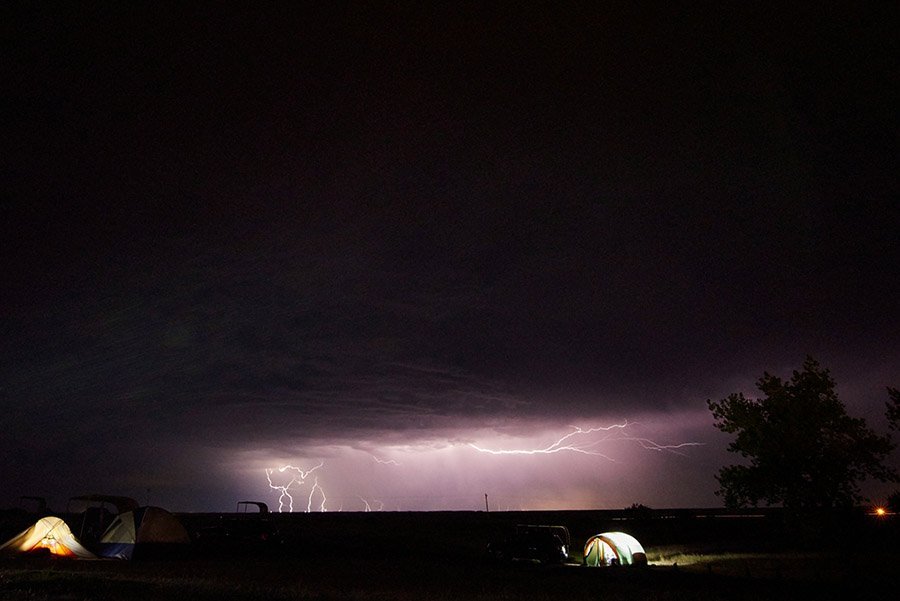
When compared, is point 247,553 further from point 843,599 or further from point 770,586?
point 843,599

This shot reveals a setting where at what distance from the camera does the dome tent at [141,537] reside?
26.0 metres

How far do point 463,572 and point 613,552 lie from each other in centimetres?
640

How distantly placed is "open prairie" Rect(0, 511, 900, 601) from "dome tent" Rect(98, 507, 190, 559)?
1.35m

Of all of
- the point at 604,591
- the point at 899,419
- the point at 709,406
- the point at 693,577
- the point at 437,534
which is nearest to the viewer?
the point at 604,591

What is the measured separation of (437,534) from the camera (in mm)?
50656

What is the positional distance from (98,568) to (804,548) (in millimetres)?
34727

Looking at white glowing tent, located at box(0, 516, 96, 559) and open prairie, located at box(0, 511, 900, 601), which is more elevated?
white glowing tent, located at box(0, 516, 96, 559)

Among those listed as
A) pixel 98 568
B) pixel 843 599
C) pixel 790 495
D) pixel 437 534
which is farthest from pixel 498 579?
pixel 437 534

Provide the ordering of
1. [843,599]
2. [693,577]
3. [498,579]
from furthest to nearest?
[498,579], [693,577], [843,599]

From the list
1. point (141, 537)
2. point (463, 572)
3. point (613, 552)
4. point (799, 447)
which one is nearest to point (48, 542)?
point (141, 537)

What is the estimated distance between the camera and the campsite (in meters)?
16.4

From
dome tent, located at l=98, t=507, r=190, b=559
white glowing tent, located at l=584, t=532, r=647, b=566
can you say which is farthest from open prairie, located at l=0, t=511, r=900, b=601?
dome tent, located at l=98, t=507, r=190, b=559

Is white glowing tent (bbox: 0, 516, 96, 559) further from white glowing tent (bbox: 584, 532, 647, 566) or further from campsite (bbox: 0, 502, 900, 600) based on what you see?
white glowing tent (bbox: 584, 532, 647, 566)

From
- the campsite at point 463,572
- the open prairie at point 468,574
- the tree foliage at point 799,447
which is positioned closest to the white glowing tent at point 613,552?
the campsite at point 463,572
